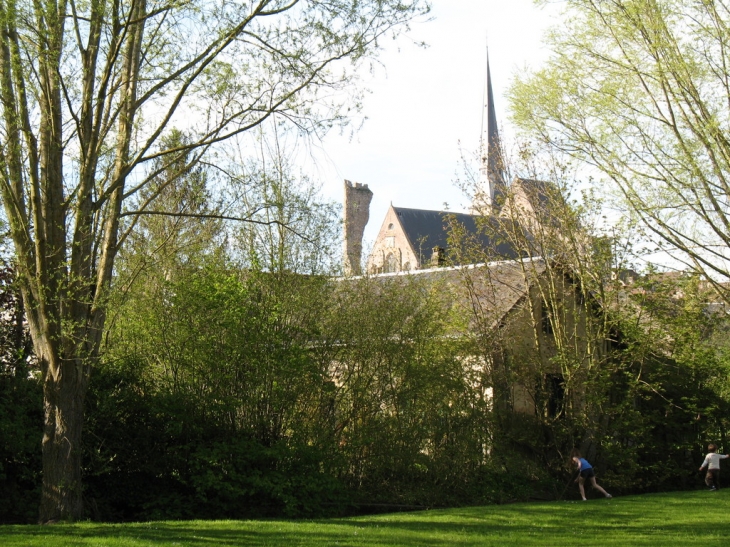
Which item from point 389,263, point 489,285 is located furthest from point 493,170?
point 389,263

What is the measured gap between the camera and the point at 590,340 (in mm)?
19609

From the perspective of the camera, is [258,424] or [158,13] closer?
[158,13]

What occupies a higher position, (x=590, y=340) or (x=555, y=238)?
Answer: (x=555, y=238)

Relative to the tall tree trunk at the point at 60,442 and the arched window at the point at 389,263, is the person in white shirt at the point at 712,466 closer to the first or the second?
the arched window at the point at 389,263

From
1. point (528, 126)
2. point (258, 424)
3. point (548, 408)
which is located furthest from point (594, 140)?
point (258, 424)

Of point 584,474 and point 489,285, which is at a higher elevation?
point 489,285

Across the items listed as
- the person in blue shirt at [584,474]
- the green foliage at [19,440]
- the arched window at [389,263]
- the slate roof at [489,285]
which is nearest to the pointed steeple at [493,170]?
the slate roof at [489,285]

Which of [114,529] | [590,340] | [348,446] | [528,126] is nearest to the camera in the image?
[114,529]

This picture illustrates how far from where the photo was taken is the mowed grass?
9.32 meters

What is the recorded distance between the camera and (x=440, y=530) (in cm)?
1116

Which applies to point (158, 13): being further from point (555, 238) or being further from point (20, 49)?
point (555, 238)

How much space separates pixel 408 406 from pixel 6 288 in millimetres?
7809

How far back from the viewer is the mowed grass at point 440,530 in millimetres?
9320

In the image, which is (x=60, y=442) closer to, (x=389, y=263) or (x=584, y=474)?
(x=584, y=474)
